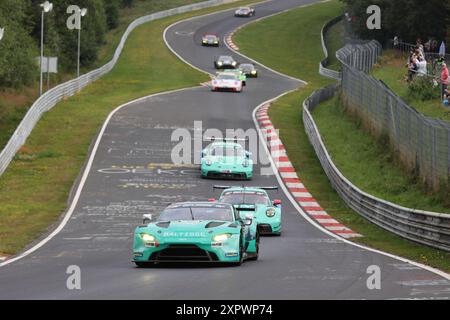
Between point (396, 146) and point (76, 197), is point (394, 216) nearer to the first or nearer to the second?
point (396, 146)

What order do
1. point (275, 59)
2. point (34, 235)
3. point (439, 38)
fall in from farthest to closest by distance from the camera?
point (275, 59) < point (439, 38) < point (34, 235)

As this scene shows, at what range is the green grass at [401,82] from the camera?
3638cm

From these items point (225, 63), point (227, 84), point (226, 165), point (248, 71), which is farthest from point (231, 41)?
point (226, 165)

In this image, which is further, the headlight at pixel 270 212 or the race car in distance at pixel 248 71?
the race car in distance at pixel 248 71

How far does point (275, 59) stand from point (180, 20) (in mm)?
27461

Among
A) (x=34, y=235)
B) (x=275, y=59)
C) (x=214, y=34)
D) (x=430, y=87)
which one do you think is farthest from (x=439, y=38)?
(x=34, y=235)

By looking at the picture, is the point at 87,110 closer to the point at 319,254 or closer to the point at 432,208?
the point at 432,208

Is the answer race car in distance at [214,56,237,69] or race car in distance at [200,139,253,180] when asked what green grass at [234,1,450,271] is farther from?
race car in distance at [214,56,237,69]

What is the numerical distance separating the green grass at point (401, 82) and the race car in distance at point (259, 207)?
920 cm

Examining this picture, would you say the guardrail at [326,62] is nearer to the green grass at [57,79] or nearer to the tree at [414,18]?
the tree at [414,18]

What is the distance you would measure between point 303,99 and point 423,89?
25.1 meters

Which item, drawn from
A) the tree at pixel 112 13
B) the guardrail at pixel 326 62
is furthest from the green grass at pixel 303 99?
the tree at pixel 112 13

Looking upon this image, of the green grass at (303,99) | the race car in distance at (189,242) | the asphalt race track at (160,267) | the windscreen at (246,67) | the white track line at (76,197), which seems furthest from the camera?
the windscreen at (246,67)

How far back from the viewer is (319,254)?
21.5 metres
